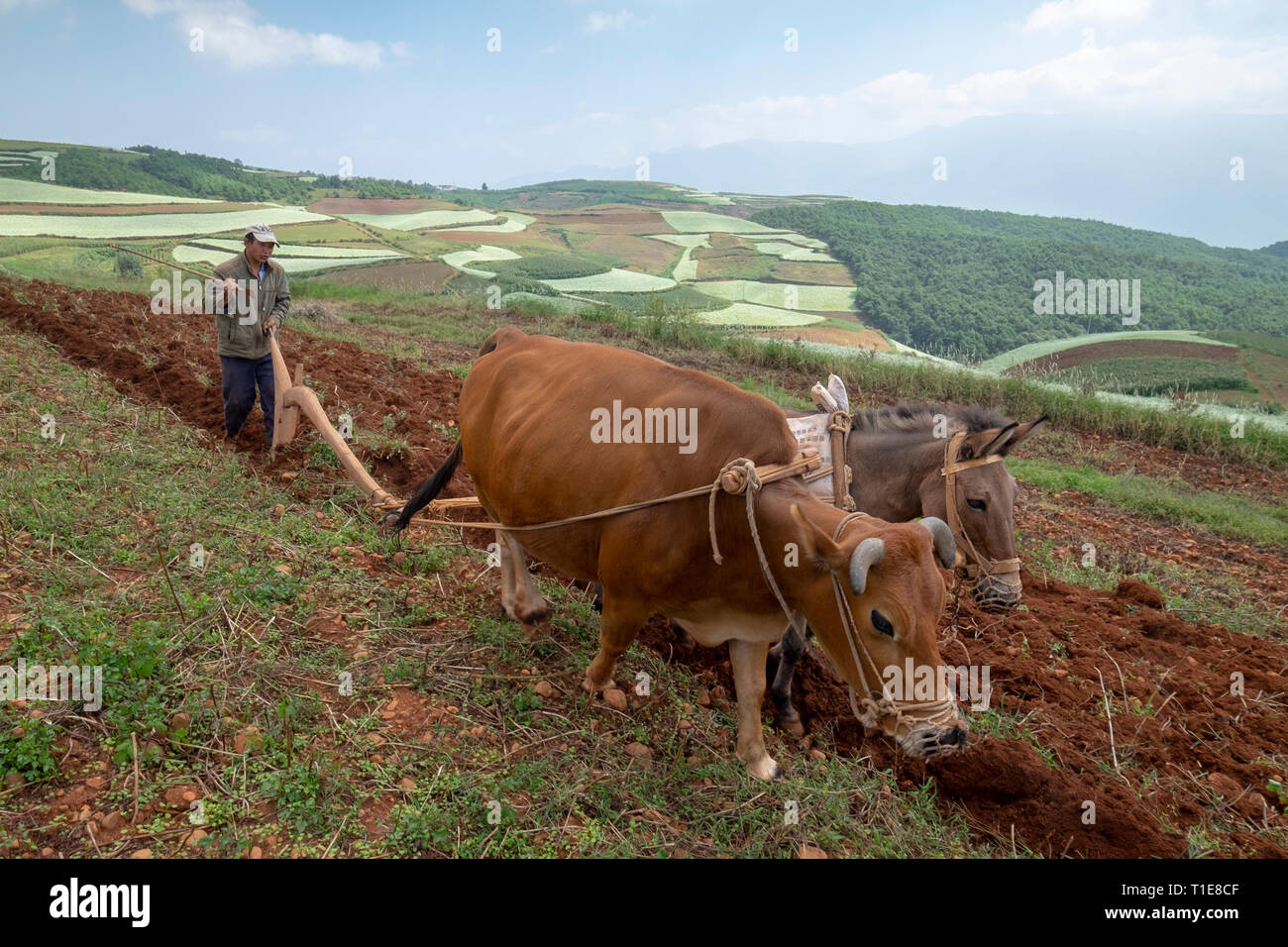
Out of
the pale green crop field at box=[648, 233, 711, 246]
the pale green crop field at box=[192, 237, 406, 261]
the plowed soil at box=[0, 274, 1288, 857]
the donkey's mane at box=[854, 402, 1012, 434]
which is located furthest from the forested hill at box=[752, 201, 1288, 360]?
the pale green crop field at box=[192, 237, 406, 261]

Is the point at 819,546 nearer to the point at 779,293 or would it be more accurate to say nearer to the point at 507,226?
the point at 779,293

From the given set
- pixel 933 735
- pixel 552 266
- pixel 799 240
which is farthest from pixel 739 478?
pixel 799 240

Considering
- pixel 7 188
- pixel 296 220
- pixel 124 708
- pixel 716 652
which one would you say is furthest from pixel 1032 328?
pixel 7 188

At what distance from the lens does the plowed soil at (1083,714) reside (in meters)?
4.08

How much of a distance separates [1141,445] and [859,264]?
2795 centimetres

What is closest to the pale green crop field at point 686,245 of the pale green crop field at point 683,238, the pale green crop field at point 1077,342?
the pale green crop field at point 683,238

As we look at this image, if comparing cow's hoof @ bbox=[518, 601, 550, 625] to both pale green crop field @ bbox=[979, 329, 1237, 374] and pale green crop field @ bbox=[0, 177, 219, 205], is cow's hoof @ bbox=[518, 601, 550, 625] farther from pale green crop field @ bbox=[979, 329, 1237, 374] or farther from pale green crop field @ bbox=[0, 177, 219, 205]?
pale green crop field @ bbox=[0, 177, 219, 205]

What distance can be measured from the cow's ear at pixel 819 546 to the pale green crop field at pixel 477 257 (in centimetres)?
3056

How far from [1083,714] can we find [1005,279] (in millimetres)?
34544

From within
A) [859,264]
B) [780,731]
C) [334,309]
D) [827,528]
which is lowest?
[780,731]

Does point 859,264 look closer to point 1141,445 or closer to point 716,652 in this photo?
point 1141,445

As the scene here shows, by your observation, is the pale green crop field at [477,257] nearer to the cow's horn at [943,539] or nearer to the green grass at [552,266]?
the green grass at [552,266]

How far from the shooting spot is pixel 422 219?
50.4 metres
